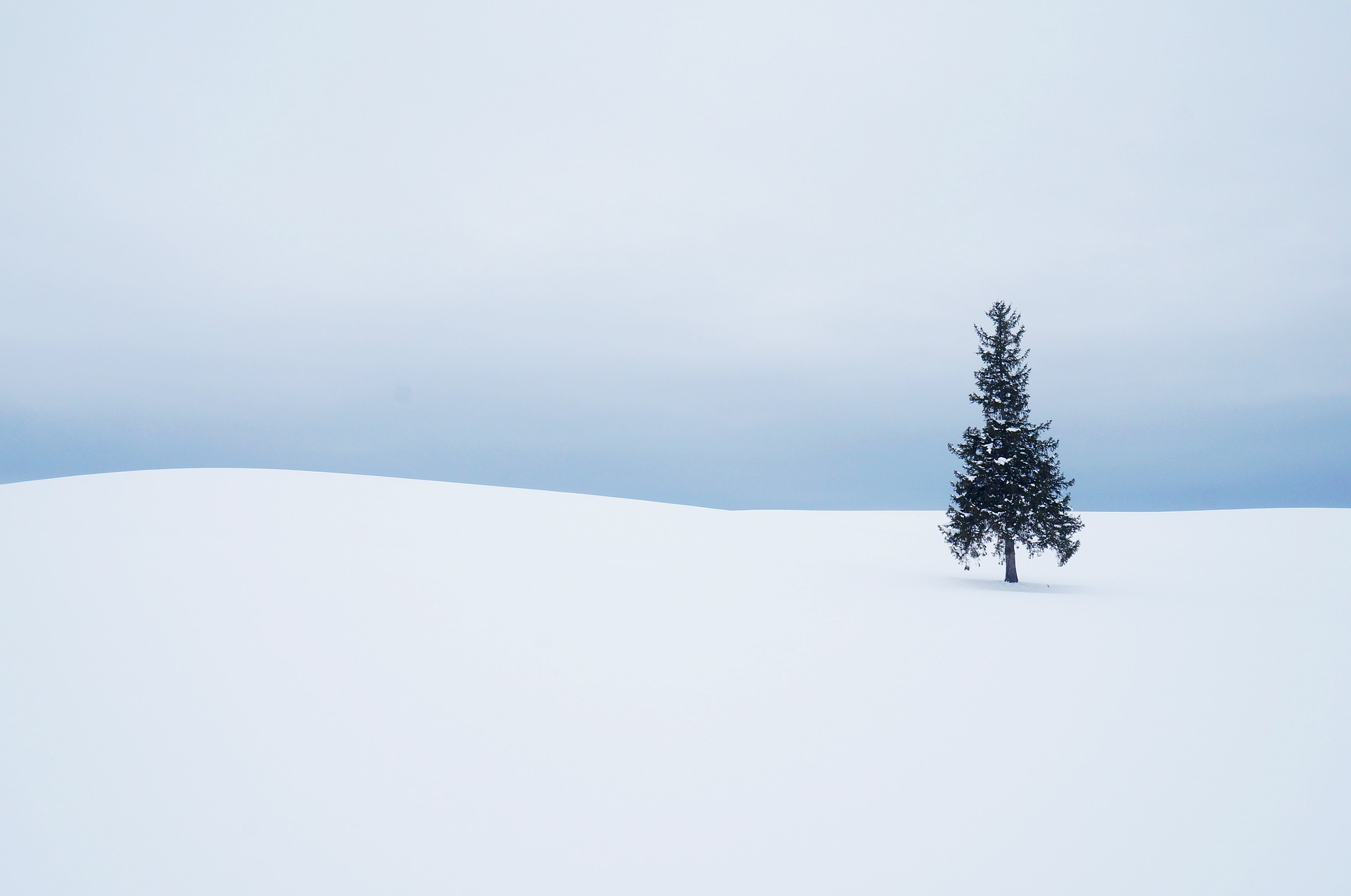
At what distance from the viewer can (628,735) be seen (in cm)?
845

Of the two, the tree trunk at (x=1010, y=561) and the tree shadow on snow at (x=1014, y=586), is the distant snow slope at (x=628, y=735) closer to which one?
the tree shadow on snow at (x=1014, y=586)

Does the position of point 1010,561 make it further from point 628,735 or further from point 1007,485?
point 628,735

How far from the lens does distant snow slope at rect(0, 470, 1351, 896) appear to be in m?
5.93

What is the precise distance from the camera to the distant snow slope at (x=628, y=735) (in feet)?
19.5

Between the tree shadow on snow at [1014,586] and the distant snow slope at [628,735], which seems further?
the tree shadow on snow at [1014,586]

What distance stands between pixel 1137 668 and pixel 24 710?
15826mm

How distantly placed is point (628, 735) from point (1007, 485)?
18.7 meters

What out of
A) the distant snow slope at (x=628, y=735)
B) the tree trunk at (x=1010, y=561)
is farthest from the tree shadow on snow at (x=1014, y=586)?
the distant snow slope at (x=628, y=735)

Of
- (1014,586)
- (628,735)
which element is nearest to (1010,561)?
(1014,586)

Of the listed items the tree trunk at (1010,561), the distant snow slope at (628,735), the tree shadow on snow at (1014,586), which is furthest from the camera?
the tree trunk at (1010,561)

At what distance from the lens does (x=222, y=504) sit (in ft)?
87.1

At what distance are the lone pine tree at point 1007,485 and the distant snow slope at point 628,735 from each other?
5193mm

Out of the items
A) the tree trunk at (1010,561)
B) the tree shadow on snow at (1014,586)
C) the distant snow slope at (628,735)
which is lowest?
the distant snow slope at (628,735)

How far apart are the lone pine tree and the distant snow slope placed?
5193mm
